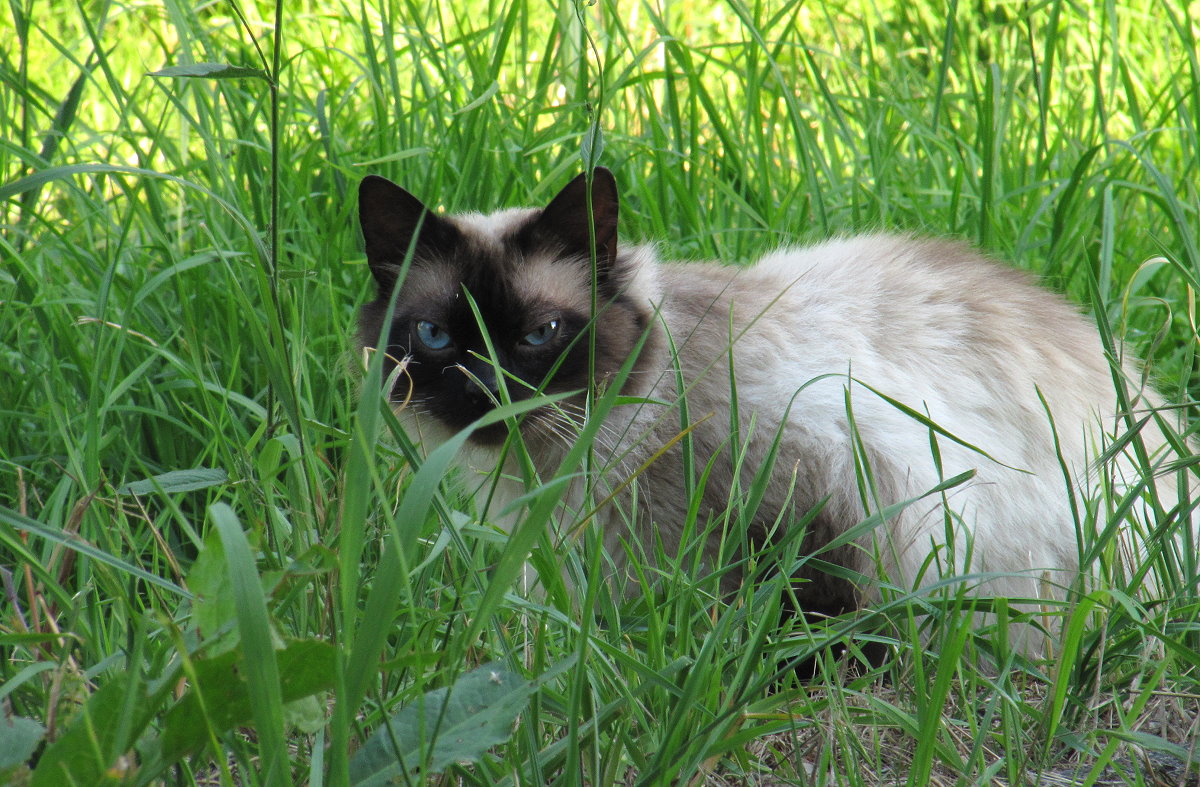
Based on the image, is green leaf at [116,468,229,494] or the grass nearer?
the grass

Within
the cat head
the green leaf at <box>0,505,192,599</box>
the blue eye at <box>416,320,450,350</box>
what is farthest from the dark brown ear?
the green leaf at <box>0,505,192,599</box>

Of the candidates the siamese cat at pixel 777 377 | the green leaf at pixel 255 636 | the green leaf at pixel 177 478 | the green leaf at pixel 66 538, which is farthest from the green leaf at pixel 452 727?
the siamese cat at pixel 777 377

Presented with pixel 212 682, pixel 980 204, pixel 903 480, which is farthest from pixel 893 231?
pixel 212 682

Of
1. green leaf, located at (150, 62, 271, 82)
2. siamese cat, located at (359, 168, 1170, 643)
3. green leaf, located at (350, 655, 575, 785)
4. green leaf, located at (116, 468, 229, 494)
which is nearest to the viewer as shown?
green leaf, located at (350, 655, 575, 785)

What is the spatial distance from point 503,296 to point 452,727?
4.01 feet

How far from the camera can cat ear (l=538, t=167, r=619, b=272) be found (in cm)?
214

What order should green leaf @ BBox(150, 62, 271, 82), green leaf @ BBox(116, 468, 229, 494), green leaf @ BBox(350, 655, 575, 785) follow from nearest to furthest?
green leaf @ BBox(350, 655, 575, 785) < green leaf @ BBox(150, 62, 271, 82) < green leaf @ BBox(116, 468, 229, 494)

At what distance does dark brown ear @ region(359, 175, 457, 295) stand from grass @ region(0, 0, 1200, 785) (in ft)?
0.63

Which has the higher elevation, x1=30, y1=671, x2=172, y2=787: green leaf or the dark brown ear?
the dark brown ear

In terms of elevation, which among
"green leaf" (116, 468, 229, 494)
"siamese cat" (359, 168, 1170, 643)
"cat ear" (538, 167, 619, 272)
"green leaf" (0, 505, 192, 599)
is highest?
"cat ear" (538, 167, 619, 272)

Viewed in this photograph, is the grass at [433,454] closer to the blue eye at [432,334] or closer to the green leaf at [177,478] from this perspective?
the green leaf at [177,478]

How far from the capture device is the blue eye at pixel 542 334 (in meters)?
2.19

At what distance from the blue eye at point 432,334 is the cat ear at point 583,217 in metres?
0.31

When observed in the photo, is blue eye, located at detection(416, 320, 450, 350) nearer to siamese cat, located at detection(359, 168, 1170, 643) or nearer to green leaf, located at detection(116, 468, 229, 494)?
siamese cat, located at detection(359, 168, 1170, 643)
